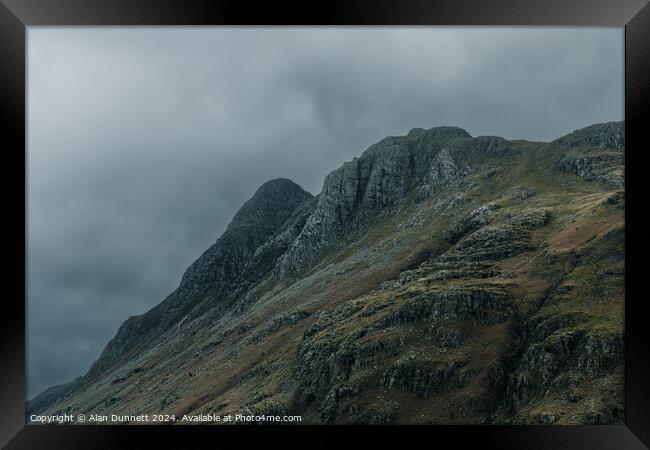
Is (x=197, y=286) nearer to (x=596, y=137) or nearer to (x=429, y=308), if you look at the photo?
(x=429, y=308)

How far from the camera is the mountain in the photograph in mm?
46562

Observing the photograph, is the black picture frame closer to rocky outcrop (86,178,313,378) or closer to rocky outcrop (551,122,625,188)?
rocky outcrop (551,122,625,188)

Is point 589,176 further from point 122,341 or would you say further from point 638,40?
point 122,341

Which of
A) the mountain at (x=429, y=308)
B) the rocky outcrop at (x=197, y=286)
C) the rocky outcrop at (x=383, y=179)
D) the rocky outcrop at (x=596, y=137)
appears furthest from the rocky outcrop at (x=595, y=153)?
the rocky outcrop at (x=197, y=286)

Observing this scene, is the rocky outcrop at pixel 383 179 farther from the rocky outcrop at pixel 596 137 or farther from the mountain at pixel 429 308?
the rocky outcrop at pixel 596 137

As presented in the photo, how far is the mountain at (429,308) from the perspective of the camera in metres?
46.6

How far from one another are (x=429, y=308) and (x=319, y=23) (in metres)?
57.7

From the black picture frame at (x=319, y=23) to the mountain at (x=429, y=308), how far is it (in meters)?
13.2

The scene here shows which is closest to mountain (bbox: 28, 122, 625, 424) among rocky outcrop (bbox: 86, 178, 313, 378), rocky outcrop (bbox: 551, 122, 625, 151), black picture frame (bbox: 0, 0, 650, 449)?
rocky outcrop (bbox: 551, 122, 625, 151)

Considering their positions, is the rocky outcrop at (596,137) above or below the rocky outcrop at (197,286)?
above

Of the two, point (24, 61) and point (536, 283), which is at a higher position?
point (24, 61)

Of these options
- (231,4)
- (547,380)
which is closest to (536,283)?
(547,380)

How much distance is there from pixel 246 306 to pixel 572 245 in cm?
9579

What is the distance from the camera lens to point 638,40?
716 centimetres
